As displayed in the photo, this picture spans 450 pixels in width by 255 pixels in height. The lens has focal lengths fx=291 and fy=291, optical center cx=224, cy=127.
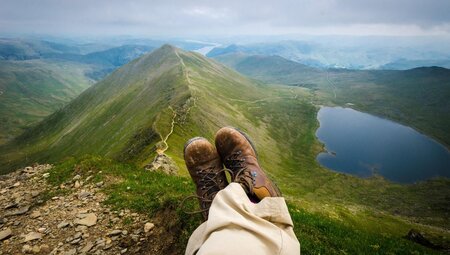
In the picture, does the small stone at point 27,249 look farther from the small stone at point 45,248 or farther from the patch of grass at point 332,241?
the patch of grass at point 332,241

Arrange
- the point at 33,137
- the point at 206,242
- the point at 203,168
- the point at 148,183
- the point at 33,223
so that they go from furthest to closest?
the point at 33,137 < the point at 148,183 < the point at 33,223 < the point at 203,168 < the point at 206,242

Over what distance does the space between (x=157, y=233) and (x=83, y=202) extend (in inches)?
144

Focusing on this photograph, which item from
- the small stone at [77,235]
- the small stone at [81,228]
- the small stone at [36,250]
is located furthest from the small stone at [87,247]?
the small stone at [36,250]

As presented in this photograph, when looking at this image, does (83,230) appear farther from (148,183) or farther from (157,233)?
(148,183)

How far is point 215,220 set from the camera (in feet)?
14.4

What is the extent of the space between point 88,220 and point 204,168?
4.19 meters

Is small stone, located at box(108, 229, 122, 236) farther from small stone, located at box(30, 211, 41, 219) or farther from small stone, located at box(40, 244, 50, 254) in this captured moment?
small stone, located at box(30, 211, 41, 219)

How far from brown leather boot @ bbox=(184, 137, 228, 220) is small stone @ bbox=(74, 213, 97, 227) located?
352 cm

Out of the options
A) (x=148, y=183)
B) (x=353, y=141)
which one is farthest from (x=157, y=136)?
(x=353, y=141)

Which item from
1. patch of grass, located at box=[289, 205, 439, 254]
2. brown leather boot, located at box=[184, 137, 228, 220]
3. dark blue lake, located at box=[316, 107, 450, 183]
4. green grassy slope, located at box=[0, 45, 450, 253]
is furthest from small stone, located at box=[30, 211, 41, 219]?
dark blue lake, located at box=[316, 107, 450, 183]

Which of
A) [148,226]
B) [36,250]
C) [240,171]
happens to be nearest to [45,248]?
[36,250]

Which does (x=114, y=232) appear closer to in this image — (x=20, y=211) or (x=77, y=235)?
(x=77, y=235)

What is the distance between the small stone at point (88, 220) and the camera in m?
8.83

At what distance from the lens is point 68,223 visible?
29.2 feet
